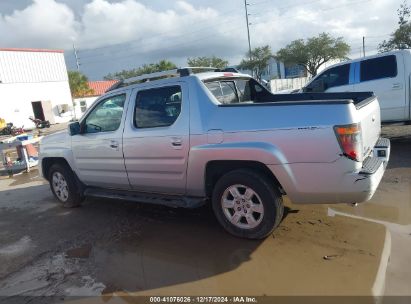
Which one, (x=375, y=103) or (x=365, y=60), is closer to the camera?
(x=375, y=103)

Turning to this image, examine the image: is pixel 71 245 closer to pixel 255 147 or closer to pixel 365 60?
pixel 255 147

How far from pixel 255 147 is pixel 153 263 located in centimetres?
165

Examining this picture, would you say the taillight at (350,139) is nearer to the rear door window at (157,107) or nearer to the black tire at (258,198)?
the black tire at (258,198)

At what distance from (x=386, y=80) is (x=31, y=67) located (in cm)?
3509

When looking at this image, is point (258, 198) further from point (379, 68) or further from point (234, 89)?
point (379, 68)

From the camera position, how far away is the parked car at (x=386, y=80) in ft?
27.6

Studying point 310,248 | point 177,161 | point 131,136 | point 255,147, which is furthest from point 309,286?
point 131,136

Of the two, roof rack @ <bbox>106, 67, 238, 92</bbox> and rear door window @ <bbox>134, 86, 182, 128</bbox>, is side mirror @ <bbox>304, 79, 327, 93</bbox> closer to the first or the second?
roof rack @ <bbox>106, 67, 238, 92</bbox>

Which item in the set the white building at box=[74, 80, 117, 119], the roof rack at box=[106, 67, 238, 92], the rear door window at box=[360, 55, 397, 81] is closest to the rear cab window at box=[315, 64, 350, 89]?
the rear door window at box=[360, 55, 397, 81]

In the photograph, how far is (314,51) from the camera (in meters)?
64.2

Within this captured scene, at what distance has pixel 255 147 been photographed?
396 centimetres

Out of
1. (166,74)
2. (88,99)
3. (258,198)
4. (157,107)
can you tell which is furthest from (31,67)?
(258,198)

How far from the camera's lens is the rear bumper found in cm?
363

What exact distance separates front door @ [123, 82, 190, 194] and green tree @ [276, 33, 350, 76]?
6362cm
